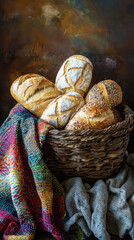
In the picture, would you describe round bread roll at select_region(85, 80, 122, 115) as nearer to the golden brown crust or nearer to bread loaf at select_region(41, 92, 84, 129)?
the golden brown crust

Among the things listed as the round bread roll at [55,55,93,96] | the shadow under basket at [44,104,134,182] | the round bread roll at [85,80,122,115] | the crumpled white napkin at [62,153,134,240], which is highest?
the round bread roll at [55,55,93,96]

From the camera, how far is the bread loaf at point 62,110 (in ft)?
4.50

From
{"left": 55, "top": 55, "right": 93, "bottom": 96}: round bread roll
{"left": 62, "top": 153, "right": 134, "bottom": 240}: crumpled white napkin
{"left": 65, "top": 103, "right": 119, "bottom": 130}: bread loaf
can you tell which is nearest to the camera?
{"left": 62, "top": 153, "right": 134, "bottom": 240}: crumpled white napkin

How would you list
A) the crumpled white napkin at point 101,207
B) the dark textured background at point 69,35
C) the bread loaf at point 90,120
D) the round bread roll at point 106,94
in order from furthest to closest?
the dark textured background at point 69,35
the round bread roll at point 106,94
the bread loaf at point 90,120
the crumpled white napkin at point 101,207

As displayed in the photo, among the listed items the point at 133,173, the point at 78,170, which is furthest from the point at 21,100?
the point at 133,173

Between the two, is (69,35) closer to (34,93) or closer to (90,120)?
(34,93)

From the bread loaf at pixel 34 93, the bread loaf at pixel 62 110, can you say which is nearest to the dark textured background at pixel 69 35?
the bread loaf at pixel 34 93

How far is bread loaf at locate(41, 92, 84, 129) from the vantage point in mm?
1371

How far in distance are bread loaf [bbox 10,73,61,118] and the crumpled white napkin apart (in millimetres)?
499

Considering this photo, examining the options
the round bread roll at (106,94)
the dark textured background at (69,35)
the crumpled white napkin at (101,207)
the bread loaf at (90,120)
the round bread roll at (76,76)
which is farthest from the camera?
the dark textured background at (69,35)

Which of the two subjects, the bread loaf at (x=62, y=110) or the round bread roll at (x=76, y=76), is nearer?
the bread loaf at (x=62, y=110)

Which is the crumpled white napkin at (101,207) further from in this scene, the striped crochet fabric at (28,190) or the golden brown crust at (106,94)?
the golden brown crust at (106,94)

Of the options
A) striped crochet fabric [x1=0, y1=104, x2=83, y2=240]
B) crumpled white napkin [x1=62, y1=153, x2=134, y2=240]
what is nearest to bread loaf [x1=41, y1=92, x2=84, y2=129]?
striped crochet fabric [x1=0, y1=104, x2=83, y2=240]

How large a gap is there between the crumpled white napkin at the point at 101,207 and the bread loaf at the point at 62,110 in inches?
12.9
